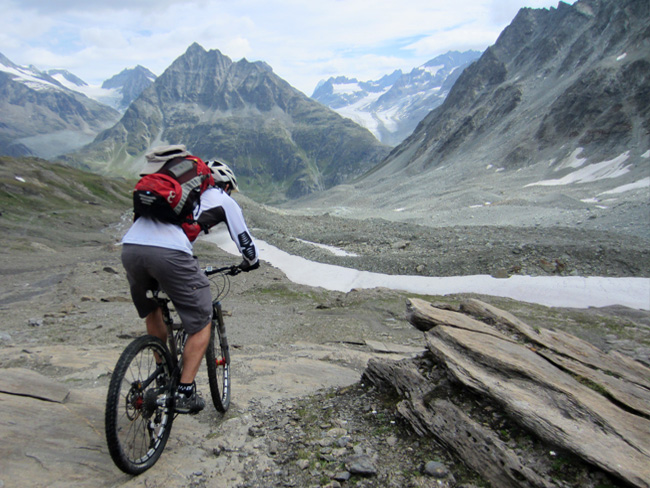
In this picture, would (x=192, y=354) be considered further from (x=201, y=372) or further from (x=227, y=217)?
Answer: (x=201, y=372)

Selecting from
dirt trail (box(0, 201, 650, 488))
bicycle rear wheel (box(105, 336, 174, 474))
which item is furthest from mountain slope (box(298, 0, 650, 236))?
Result: bicycle rear wheel (box(105, 336, 174, 474))

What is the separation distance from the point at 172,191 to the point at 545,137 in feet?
341

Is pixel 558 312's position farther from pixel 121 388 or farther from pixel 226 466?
pixel 121 388

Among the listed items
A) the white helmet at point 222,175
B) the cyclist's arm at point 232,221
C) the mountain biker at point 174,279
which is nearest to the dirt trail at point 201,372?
the mountain biker at point 174,279

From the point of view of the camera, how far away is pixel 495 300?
1802 centimetres

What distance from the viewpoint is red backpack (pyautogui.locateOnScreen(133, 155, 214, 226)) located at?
14.8ft

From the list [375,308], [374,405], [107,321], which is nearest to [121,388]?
[374,405]

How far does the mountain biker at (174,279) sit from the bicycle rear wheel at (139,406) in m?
0.24

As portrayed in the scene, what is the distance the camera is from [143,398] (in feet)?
14.4

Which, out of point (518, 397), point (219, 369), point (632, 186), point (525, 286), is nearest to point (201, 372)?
point (219, 369)

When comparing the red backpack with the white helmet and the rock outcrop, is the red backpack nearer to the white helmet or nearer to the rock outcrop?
the white helmet

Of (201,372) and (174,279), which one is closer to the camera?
(174,279)

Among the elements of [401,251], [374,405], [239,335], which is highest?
[374,405]

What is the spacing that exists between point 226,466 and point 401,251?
26925 millimetres
